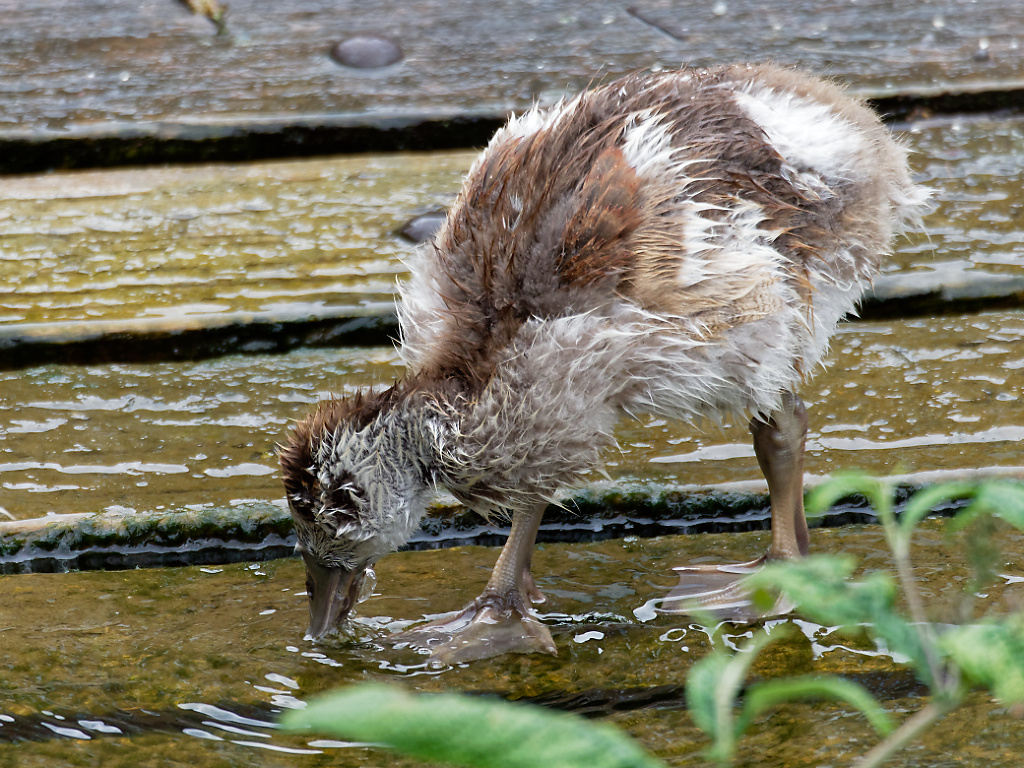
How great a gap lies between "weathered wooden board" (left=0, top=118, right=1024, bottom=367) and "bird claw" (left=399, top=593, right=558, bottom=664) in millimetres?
1646

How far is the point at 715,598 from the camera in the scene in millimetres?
2928

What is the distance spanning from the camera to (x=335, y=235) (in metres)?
4.75

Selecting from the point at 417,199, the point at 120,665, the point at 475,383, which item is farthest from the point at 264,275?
the point at 120,665

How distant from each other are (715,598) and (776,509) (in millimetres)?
333

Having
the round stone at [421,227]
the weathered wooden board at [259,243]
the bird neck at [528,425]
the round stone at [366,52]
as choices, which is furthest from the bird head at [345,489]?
the round stone at [366,52]

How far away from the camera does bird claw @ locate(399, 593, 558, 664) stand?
2711 millimetres

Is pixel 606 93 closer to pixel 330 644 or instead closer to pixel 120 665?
pixel 330 644

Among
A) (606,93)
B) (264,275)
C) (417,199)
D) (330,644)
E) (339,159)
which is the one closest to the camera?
(330,644)

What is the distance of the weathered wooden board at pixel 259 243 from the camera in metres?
4.19

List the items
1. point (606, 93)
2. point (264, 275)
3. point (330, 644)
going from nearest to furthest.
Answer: point (330, 644) → point (606, 93) → point (264, 275)

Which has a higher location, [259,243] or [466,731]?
[466,731]

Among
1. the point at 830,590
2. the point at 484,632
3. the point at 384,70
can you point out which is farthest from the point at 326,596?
the point at 384,70

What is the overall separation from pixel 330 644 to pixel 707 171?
4.91 feet

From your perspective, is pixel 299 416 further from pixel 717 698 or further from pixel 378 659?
pixel 717 698
